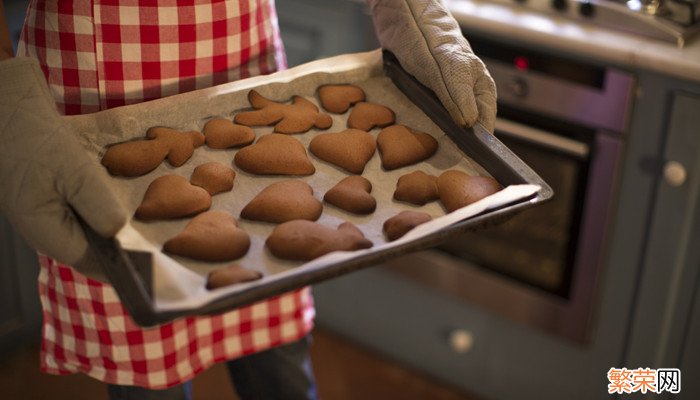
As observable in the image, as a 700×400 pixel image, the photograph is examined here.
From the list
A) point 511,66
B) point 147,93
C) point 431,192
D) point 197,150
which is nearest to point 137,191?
point 197,150

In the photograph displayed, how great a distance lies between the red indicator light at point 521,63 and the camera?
5.10 feet

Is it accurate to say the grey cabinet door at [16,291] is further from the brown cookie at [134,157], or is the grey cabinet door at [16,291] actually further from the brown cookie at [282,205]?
the brown cookie at [282,205]

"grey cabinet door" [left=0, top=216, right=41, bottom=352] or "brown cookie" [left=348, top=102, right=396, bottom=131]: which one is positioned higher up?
"brown cookie" [left=348, top=102, right=396, bottom=131]

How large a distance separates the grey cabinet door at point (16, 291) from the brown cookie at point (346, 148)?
0.93 meters

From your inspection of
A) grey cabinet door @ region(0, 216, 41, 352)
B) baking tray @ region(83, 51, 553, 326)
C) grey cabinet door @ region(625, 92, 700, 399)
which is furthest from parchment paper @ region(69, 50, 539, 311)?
grey cabinet door @ region(0, 216, 41, 352)

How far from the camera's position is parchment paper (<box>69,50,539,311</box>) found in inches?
31.9

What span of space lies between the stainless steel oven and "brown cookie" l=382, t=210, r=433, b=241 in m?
0.70

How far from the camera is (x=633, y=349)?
160 cm

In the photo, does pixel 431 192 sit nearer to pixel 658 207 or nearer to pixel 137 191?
pixel 137 191

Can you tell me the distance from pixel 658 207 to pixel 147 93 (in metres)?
0.87

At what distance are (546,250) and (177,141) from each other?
33.8 inches

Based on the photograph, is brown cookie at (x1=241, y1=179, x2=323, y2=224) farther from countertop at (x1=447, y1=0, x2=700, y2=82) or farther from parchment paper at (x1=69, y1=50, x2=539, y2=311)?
countertop at (x1=447, y1=0, x2=700, y2=82)

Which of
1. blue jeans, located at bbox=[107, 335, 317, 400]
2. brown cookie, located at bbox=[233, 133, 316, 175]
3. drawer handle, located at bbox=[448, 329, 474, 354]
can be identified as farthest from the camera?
drawer handle, located at bbox=[448, 329, 474, 354]

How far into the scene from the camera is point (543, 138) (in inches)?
61.7
